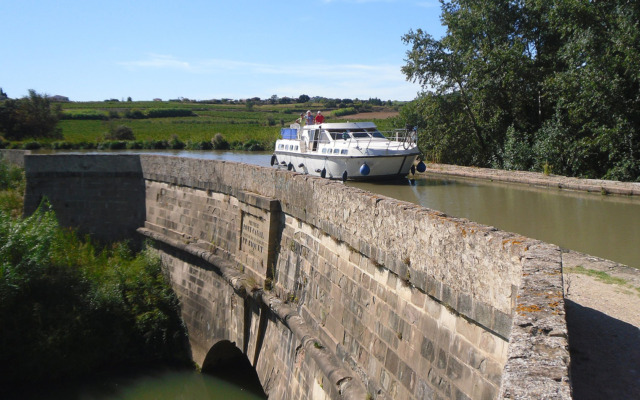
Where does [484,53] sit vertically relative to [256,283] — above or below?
above

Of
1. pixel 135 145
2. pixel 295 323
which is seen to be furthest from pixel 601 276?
pixel 135 145

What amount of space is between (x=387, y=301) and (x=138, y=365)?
802cm

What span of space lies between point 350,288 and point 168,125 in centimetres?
6412

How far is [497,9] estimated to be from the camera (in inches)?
888

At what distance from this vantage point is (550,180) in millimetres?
15539

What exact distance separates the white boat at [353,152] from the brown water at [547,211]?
522 mm

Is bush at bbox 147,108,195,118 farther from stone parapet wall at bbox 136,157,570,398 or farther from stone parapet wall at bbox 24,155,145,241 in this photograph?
stone parapet wall at bbox 136,157,570,398

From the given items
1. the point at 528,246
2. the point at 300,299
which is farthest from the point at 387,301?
the point at 300,299

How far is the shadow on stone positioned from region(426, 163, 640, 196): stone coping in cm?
1012

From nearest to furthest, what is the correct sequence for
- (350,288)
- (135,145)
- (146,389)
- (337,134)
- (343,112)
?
(350,288) < (146,389) < (337,134) < (135,145) < (343,112)

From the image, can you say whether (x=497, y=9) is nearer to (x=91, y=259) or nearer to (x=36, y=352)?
(x=91, y=259)

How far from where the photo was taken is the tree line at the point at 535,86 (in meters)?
16.8

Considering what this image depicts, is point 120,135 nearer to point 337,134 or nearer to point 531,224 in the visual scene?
point 337,134

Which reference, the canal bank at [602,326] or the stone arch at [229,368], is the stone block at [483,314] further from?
the stone arch at [229,368]
